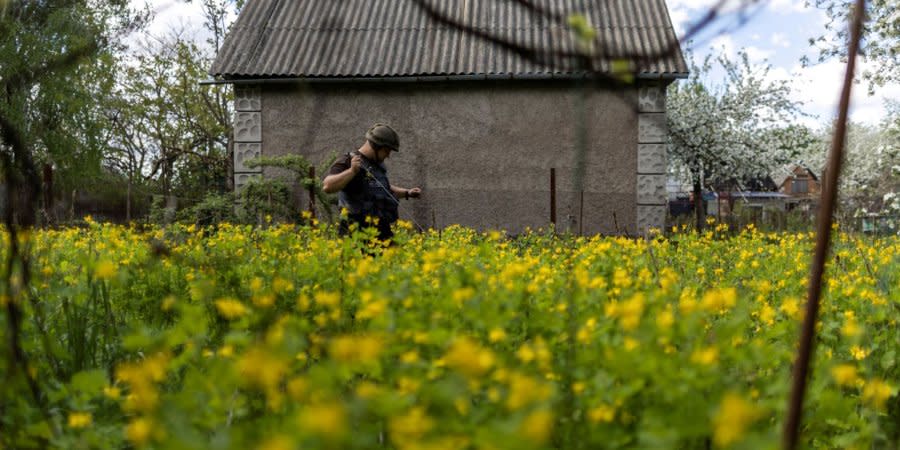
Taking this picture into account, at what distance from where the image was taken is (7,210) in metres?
1.49

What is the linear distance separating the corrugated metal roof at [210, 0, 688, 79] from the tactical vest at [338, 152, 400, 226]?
508cm

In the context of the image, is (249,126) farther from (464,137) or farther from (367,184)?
(367,184)

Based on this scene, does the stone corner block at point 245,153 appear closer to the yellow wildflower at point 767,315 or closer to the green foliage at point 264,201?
the green foliage at point 264,201

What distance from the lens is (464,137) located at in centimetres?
1092

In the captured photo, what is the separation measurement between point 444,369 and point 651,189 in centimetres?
949

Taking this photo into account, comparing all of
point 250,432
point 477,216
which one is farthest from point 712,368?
point 477,216

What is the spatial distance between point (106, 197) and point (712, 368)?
1726cm

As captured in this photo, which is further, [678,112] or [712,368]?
[678,112]

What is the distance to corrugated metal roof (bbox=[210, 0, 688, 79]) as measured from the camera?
1059 cm

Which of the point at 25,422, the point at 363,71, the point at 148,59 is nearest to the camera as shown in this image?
the point at 25,422

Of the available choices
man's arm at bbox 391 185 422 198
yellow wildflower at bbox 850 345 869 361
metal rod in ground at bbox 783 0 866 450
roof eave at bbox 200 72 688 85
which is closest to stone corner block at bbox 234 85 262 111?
roof eave at bbox 200 72 688 85

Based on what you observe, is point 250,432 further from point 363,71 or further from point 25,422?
point 363,71

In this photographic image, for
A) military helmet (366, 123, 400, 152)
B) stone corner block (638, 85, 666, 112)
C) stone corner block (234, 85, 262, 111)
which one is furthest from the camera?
stone corner block (234, 85, 262, 111)

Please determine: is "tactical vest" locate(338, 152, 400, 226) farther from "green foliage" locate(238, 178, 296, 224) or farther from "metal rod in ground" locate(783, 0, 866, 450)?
A: "green foliage" locate(238, 178, 296, 224)
